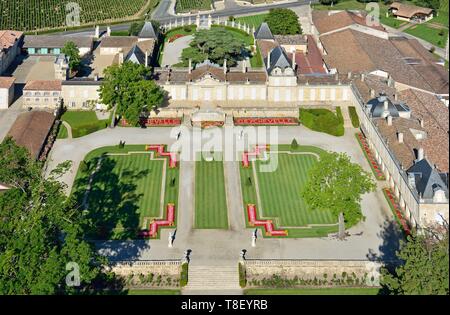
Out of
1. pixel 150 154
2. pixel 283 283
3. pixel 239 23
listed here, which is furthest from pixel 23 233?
pixel 239 23

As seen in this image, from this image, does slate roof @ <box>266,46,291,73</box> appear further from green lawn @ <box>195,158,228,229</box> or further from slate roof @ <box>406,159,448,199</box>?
slate roof @ <box>406,159,448,199</box>

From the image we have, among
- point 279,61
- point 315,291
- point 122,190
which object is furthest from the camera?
point 279,61

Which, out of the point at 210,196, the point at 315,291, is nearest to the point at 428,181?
the point at 315,291

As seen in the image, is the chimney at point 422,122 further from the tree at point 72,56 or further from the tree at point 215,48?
the tree at point 72,56

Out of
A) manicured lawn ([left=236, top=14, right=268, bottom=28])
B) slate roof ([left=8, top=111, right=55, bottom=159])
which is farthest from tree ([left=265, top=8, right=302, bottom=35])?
slate roof ([left=8, top=111, right=55, bottom=159])

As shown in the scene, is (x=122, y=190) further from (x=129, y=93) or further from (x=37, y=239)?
(x=37, y=239)

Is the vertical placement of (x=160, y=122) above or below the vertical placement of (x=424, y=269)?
below
